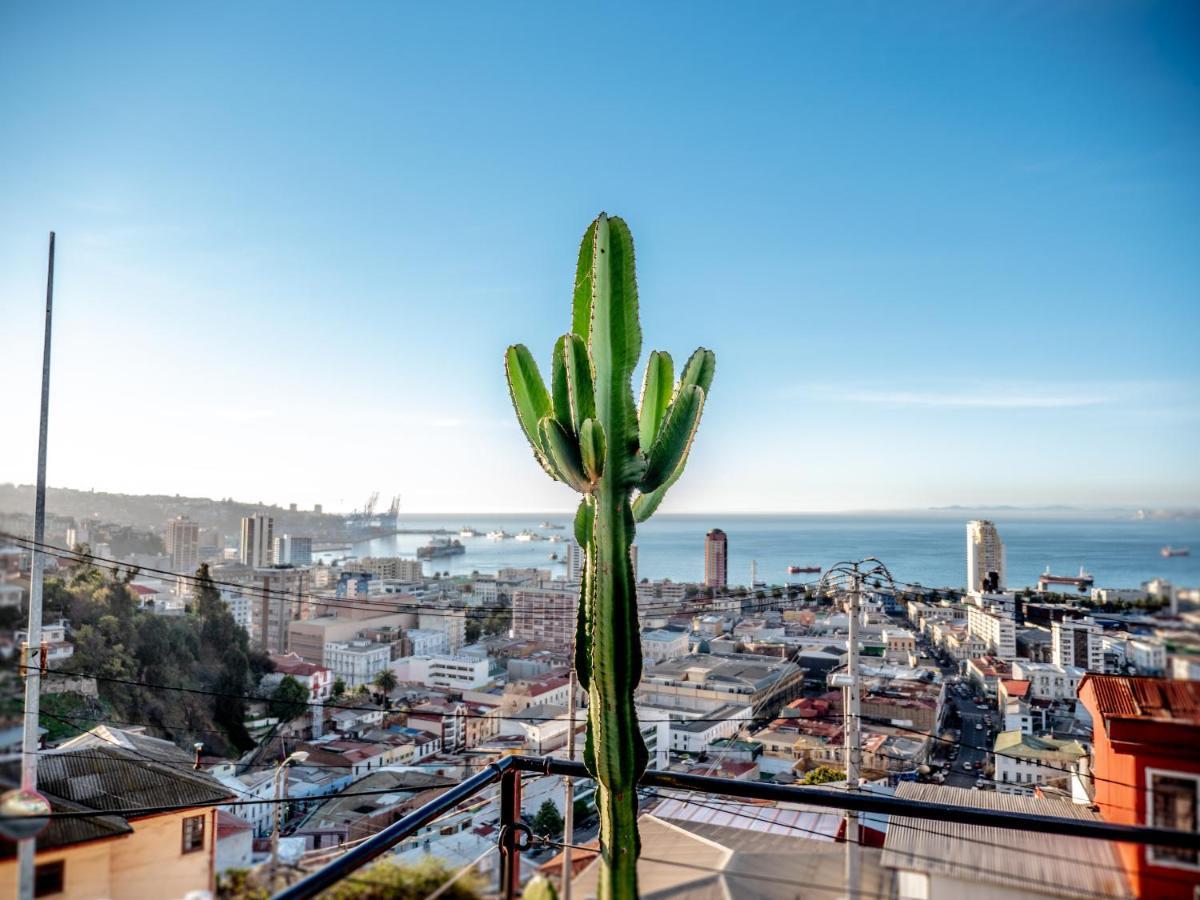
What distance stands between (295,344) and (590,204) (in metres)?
2.70

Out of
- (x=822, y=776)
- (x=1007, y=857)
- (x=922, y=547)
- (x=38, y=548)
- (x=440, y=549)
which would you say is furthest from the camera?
(x=440, y=549)

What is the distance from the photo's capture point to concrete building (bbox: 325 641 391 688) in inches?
370

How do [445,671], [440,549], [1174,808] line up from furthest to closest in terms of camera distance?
[440,549] → [445,671] → [1174,808]

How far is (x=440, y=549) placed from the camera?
16.4m

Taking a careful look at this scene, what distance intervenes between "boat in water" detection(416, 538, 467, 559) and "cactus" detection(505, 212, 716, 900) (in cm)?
1434

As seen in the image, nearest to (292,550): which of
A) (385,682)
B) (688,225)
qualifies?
(385,682)

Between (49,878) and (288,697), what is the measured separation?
7789 mm

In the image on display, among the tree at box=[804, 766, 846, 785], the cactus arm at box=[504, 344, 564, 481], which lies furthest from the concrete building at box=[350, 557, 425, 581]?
the cactus arm at box=[504, 344, 564, 481]

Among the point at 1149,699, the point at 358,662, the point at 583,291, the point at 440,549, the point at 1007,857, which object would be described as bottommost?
the point at 358,662

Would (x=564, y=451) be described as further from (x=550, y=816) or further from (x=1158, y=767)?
(x=550, y=816)

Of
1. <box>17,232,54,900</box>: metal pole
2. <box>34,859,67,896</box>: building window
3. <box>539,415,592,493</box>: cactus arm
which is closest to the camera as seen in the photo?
<box>34,859,67,896</box>: building window

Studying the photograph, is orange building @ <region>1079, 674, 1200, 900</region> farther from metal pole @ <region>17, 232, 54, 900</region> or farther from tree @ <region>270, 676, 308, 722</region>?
tree @ <region>270, 676, 308, 722</region>

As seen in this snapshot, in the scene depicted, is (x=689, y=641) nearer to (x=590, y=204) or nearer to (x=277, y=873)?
(x=590, y=204)

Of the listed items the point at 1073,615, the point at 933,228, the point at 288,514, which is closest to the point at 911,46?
the point at 933,228
